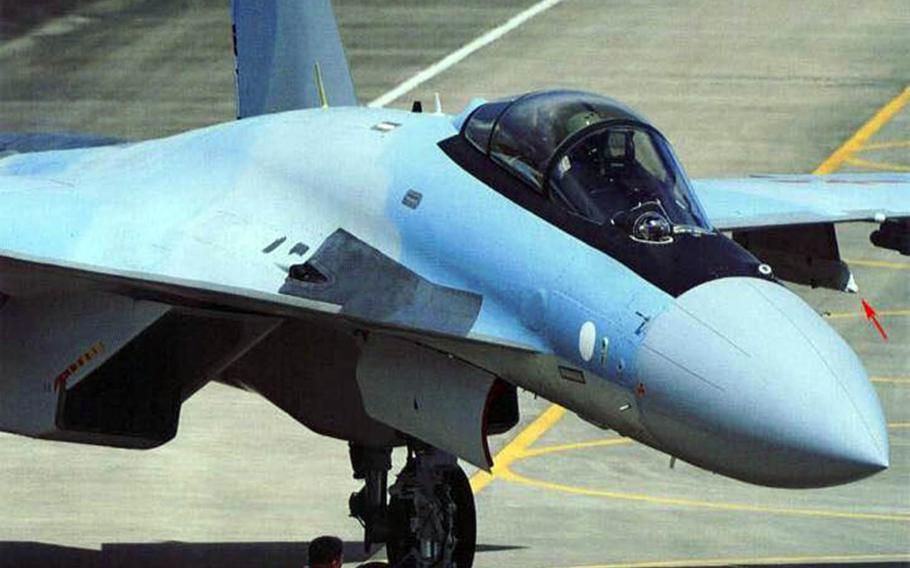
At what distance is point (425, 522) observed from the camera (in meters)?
19.5

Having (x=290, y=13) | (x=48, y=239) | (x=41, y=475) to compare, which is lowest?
(x=41, y=475)

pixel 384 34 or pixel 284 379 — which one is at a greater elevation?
pixel 384 34

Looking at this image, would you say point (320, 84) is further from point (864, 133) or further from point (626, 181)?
point (864, 133)

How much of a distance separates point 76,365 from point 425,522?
2.92 metres

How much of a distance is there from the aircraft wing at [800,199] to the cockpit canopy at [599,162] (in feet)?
12.2

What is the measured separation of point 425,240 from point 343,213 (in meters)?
1.01

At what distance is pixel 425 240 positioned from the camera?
18.6m

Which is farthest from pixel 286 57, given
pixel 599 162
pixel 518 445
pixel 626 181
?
Result: pixel 626 181

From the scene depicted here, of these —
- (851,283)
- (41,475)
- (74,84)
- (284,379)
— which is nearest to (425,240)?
(284,379)

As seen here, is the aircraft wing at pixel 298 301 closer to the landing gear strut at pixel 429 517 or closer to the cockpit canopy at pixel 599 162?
the cockpit canopy at pixel 599 162

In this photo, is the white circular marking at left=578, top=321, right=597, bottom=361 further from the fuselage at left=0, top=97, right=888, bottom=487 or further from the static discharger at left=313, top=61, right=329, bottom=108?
the static discharger at left=313, top=61, right=329, bottom=108

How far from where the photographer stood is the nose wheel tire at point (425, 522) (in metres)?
19.6

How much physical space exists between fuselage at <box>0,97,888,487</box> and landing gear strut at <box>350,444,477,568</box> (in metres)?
1.88

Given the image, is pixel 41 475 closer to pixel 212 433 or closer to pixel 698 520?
pixel 212 433
